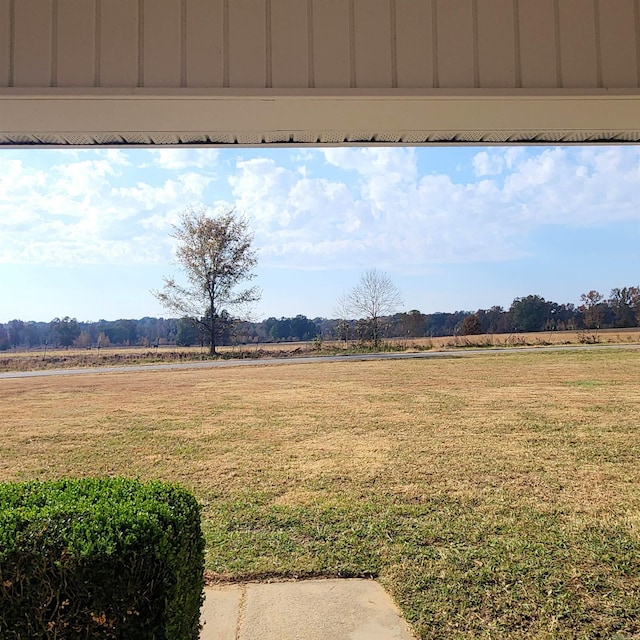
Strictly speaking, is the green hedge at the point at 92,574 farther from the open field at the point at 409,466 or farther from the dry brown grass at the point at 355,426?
the dry brown grass at the point at 355,426

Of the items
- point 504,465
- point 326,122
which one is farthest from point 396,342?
point 326,122

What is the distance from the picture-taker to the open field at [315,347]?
4883 mm

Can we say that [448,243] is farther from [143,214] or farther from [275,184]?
[143,214]

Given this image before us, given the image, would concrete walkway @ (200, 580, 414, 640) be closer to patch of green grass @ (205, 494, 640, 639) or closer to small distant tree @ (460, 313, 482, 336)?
patch of green grass @ (205, 494, 640, 639)

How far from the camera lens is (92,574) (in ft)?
2.76

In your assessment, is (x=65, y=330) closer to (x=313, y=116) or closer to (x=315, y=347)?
(x=315, y=347)

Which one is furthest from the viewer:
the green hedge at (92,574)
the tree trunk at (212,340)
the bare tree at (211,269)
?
the bare tree at (211,269)

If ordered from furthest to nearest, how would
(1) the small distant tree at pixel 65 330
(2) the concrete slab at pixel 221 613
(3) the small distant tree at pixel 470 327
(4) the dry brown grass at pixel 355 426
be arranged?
1. (3) the small distant tree at pixel 470 327
2. (1) the small distant tree at pixel 65 330
3. (4) the dry brown grass at pixel 355 426
4. (2) the concrete slab at pixel 221 613

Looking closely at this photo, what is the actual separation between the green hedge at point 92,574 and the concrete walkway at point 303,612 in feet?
2.35

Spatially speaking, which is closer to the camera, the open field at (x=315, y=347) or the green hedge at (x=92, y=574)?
the green hedge at (x=92, y=574)

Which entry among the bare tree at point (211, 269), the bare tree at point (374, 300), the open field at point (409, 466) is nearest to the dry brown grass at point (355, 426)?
the open field at point (409, 466)

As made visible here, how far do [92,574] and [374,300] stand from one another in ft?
19.5
